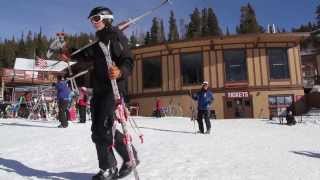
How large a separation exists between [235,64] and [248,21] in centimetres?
A: 6535

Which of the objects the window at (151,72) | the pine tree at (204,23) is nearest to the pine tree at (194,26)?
the pine tree at (204,23)

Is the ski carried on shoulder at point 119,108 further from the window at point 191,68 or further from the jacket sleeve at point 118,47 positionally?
the window at point 191,68

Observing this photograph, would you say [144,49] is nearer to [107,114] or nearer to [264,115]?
[264,115]

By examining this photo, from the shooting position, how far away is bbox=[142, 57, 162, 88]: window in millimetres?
33438

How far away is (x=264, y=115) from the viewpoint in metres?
31.5

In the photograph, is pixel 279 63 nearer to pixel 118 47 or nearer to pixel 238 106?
pixel 238 106

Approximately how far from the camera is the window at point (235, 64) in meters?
32.0

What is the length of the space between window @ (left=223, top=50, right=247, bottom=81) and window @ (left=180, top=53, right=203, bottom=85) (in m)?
1.89

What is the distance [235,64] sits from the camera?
32.1 metres

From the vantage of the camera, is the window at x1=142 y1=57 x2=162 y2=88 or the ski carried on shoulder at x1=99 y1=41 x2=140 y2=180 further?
the window at x1=142 y1=57 x2=162 y2=88

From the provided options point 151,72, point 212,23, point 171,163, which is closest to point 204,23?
point 212,23

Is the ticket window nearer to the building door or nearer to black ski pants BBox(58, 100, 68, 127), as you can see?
the building door

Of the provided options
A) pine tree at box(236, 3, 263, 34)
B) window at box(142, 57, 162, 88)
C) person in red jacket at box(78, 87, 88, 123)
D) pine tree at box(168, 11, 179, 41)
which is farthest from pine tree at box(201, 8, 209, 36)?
person in red jacket at box(78, 87, 88, 123)

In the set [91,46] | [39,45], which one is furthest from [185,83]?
[39,45]
